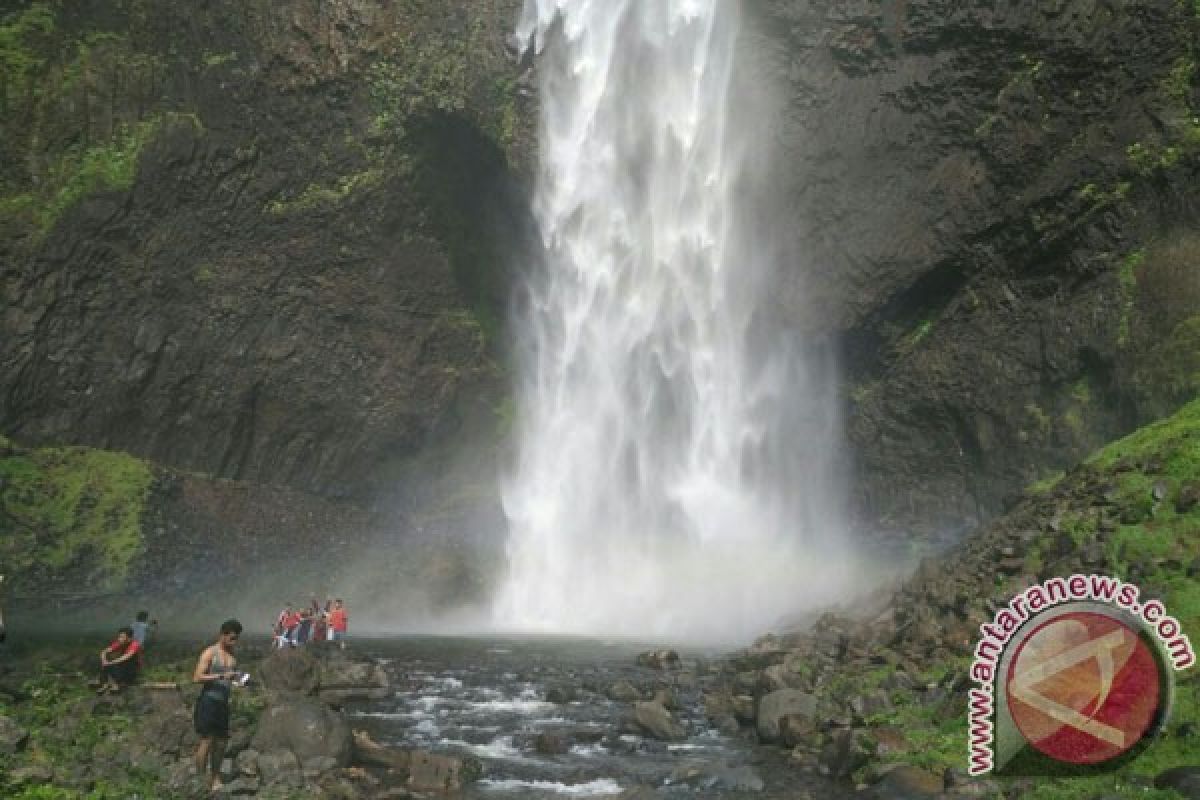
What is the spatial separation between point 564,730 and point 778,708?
3.91 meters

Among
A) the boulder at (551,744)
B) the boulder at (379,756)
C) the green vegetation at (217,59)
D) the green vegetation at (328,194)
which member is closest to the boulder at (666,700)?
the boulder at (551,744)

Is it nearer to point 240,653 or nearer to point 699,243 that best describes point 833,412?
point 699,243

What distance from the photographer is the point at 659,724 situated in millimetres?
18156

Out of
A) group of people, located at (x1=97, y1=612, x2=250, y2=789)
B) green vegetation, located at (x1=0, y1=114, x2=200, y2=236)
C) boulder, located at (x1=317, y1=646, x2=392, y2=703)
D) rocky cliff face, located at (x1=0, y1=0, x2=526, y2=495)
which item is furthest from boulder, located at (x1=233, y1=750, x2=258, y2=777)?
green vegetation, located at (x1=0, y1=114, x2=200, y2=236)

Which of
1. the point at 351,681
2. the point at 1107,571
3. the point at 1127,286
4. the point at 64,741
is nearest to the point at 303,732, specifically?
the point at 64,741

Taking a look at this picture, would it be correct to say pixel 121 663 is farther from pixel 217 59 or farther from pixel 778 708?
pixel 217 59

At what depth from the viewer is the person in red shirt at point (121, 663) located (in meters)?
18.5

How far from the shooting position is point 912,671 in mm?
18000

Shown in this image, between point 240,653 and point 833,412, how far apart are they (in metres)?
26.2

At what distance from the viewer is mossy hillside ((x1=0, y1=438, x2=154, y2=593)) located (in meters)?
37.7

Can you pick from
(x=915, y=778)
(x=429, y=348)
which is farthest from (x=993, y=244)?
(x=915, y=778)

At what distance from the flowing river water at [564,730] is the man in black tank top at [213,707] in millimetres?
3640

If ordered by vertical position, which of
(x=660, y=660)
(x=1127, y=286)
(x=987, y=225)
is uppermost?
(x=987, y=225)

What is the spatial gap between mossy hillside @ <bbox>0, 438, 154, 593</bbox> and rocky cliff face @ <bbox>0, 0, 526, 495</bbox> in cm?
130
